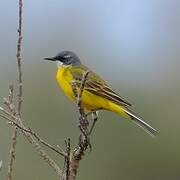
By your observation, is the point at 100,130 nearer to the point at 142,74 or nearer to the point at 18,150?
the point at 18,150

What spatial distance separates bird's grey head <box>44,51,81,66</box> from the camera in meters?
7.38

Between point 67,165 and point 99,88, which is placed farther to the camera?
point 99,88

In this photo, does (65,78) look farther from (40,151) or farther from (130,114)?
(40,151)

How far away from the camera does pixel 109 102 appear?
6.84 metres

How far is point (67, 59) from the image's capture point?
7.44 metres

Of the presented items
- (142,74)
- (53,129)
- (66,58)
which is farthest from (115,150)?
(66,58)

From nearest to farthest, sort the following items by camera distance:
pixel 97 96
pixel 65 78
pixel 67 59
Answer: pixel 97 96
pixel 65 78
pixel 67 59

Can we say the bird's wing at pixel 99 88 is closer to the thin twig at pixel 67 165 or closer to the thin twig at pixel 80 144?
the thin twig at pixel 80 144

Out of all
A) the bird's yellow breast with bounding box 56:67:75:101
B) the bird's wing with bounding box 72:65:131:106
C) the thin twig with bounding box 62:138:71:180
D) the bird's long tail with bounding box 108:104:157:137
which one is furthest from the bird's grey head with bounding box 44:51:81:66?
the thin twig with bounding box 62:138:71:180

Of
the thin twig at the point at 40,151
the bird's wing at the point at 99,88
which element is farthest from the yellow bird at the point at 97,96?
the thin twig at the point at 40,151

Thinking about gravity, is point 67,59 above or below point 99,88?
above

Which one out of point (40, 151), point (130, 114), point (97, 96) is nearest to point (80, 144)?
point (40, 151)

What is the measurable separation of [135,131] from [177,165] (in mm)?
1301

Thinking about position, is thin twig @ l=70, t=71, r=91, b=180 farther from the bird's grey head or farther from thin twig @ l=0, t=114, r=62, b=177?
the bird's grey head
